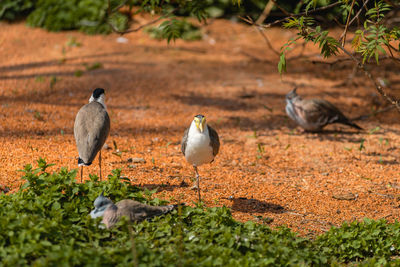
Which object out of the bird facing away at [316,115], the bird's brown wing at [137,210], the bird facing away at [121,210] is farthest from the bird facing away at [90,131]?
the bird facing away at [316,115]

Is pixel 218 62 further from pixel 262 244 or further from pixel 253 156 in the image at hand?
pixel 262 244

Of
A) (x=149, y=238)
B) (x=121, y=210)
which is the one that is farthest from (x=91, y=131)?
(x=149, y=238)

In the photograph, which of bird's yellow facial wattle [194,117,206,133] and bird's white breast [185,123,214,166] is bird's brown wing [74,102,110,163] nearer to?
bird's white breast [185,123,214,166]

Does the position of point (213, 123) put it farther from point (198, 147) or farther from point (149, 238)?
point (149, 238)

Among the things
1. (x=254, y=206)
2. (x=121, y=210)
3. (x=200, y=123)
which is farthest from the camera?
(x=254, y=206)

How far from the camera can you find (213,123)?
759 cm

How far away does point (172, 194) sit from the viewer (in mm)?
5070

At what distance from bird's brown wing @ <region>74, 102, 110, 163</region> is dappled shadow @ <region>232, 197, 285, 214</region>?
165cm

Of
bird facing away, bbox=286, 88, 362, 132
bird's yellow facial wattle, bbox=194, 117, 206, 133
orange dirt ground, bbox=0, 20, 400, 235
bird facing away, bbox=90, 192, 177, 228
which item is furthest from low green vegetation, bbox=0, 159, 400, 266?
bird facing away, bbox=286, 88, 362, 132

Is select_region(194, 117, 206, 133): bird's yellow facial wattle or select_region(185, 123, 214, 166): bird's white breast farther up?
select_region(194, 117, 206, 133): bird's yellow facial wattle

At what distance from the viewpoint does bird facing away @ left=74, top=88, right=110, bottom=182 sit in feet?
16.0

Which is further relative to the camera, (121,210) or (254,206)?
(254,206)

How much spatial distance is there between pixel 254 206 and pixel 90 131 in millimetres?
2014

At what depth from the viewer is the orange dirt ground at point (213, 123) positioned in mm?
5309
